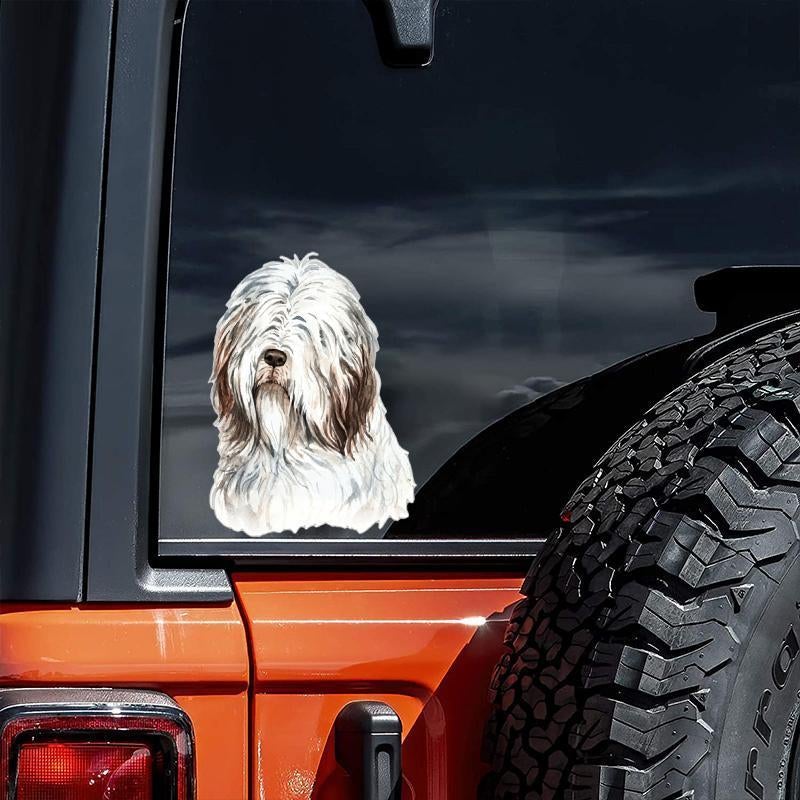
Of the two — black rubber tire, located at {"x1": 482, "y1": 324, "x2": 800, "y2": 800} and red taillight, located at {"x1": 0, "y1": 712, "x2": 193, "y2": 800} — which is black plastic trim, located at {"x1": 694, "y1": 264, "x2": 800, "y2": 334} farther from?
red taillight, located at {"x1": 0, "y1": 712, "x2": 193, "y2": 800}

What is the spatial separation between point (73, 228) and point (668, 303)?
2.80ft

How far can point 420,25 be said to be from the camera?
1.84m

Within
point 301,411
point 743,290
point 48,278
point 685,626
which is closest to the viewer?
point 685,626

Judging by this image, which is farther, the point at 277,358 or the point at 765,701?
the point at 277,358

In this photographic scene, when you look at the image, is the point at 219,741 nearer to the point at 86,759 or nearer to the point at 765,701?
the point at 86,759

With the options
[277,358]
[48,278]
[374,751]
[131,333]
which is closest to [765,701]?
[374,751]

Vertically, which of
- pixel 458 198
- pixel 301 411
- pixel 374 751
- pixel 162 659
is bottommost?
pixel 374 751

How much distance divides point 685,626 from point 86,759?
0.74 meters

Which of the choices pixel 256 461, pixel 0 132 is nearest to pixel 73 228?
pixel 0 132

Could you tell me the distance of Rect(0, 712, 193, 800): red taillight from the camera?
1.59 meters

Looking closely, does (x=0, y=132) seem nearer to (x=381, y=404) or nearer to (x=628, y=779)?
(x=381, y=404)

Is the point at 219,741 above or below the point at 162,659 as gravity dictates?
below

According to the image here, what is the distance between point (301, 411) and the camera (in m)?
1.83

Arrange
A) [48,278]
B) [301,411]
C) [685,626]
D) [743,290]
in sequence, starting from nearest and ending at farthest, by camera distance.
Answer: [685,626] < [48,278] < [301,411] < [743,290]
